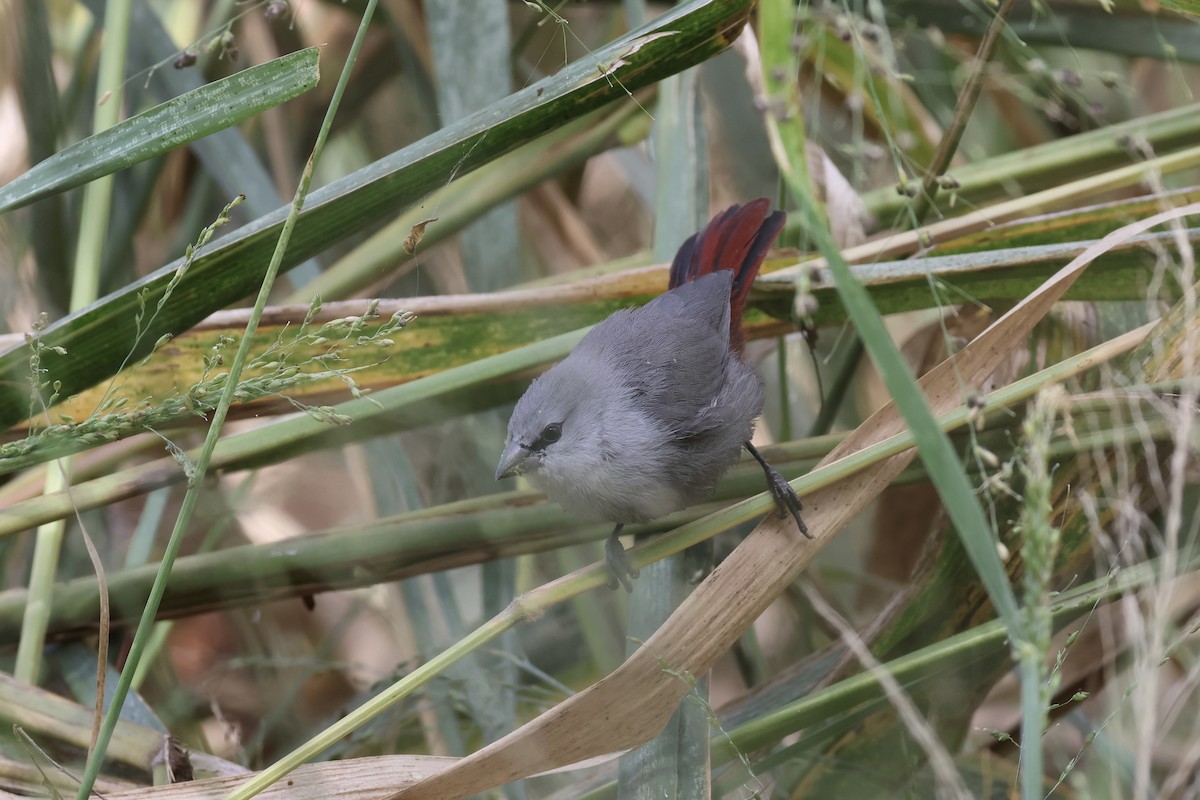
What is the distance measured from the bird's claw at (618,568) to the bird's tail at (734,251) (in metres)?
0.50

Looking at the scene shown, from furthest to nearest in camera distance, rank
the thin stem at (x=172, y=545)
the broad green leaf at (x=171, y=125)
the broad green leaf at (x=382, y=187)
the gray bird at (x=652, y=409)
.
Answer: the gray bird at (x=652, y=409) → the broad green leaf at (x=382, y=187) → the broad green leaf at (x=171, y=125) → the thin stem at (x=172, y=545)

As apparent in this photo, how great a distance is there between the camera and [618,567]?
1.63 m

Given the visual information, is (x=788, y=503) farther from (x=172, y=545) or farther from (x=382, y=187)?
(x=172, y=545)

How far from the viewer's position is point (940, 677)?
1734 mm

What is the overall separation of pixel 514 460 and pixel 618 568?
0.27 meters

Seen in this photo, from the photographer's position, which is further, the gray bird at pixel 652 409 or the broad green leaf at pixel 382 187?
the gray bird at pixel 652 409

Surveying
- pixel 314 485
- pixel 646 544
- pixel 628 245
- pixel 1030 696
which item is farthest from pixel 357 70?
pixel 1030 696

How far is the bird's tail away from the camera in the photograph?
2002 millimetres

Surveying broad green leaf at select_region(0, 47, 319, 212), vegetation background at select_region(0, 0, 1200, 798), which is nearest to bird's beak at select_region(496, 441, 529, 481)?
vegetation background at select_region(0, 0, 1200, 798)

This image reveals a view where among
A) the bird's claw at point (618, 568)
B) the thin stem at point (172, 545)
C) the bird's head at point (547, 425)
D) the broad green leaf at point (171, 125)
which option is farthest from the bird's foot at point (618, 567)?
the broad green leaf at point (171, 125)

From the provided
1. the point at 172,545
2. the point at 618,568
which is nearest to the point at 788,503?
the point at 618,568

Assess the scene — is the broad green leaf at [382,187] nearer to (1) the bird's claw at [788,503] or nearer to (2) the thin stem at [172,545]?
(2) the thin stem at [172,545]

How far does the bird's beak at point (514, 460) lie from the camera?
5.67ft

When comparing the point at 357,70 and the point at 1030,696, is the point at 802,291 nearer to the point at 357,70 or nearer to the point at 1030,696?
the point at 1030,696
